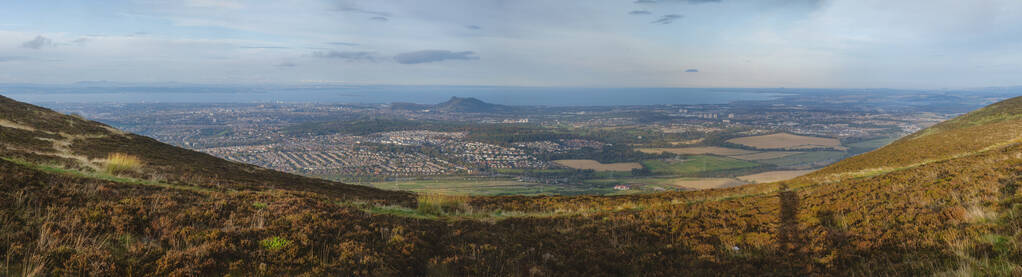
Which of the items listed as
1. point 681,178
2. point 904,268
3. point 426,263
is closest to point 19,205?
point 426,263

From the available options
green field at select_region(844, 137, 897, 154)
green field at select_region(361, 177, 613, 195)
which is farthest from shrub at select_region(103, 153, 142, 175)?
green field at select_region(844, 137, 897, 154)

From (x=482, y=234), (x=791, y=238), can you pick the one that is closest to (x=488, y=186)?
(x=482, y=234)

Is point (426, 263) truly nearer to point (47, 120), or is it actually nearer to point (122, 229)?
point (122, 229)

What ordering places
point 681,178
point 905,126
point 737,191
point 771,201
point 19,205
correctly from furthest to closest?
1. point 905,126
2. point 681,178
3. point 737,191
4. point 771,201
5. point 19,205

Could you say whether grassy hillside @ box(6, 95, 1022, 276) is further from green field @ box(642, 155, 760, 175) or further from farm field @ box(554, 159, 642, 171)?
farm field @ box(554, 159, 642, 171)

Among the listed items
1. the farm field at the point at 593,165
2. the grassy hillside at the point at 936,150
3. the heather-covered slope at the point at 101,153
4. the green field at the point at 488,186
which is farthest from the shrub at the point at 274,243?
the farm field at the point at 593,165

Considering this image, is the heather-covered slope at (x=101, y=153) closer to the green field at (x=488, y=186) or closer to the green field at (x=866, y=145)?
the green field at (x=488, y=186)
